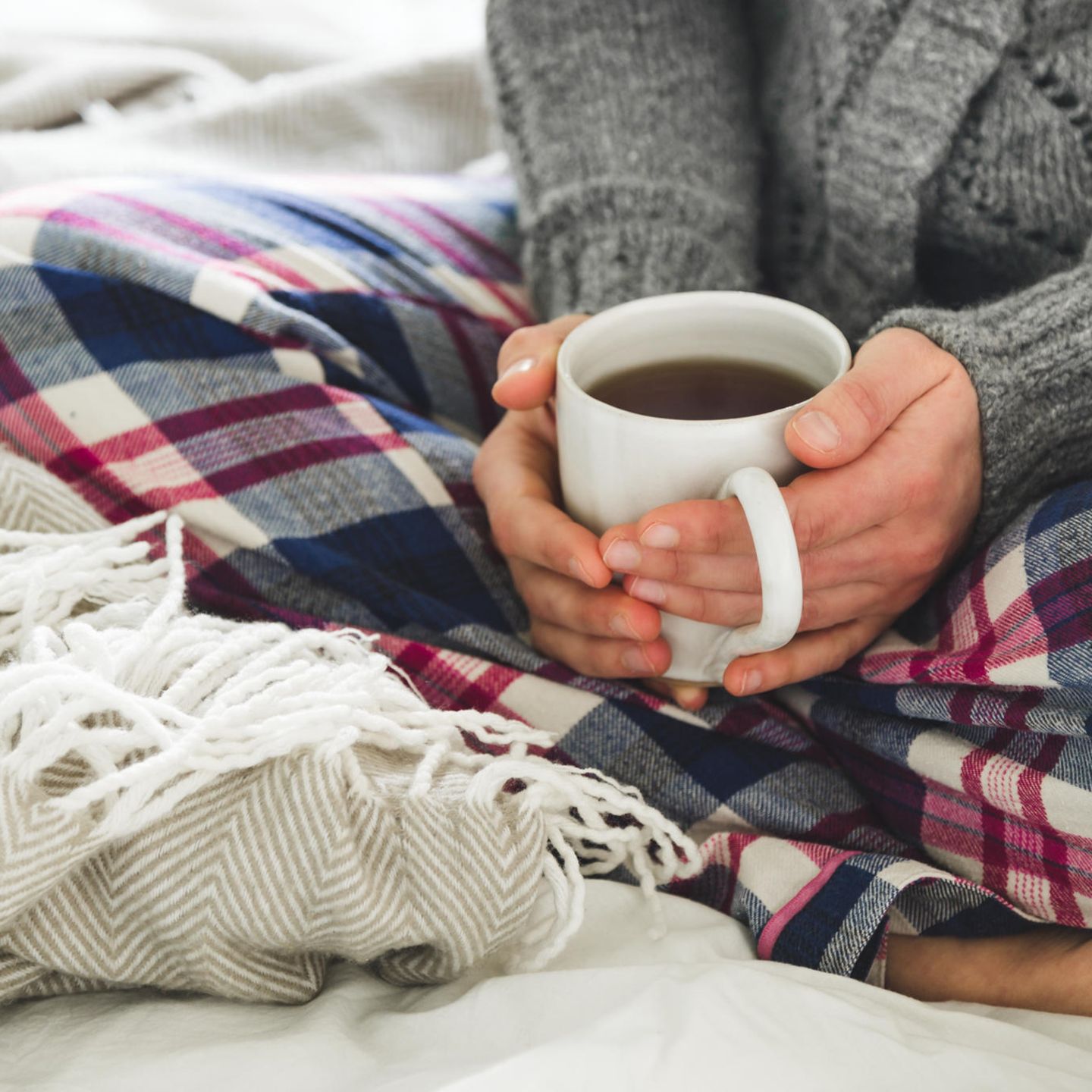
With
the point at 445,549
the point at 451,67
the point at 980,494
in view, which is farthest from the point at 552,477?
the point at 451,67

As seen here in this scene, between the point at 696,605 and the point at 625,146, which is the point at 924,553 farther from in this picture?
the point at 625,146

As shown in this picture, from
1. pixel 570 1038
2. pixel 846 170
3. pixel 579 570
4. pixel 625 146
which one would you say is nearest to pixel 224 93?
pixel 625 146

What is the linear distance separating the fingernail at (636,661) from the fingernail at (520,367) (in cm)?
14

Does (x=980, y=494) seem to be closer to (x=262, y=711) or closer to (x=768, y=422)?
(x=768, y=422)

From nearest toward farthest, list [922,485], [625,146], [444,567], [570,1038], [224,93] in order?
[570,1038]
[922,485]
[444,567]
[625,146]
[224,93]

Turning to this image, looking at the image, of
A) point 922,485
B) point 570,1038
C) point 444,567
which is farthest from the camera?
point 444,567

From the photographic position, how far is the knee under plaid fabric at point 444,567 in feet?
1.40

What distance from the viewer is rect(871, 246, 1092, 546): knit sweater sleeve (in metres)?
0.48

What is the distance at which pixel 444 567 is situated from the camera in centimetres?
56

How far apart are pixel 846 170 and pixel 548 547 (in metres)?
0.35

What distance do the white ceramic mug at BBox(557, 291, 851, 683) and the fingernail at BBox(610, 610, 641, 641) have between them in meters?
0.02

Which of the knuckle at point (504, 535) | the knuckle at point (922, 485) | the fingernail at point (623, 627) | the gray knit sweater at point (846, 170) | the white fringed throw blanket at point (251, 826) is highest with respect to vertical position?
the gray knit sweater at point (846, 170)

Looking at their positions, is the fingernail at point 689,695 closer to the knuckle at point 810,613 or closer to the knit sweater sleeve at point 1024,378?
the knuckle at point 810,613

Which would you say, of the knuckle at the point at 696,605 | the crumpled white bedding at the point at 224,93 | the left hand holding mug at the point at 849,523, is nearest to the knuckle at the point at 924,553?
the left hand holding mug at the point at 849,523
